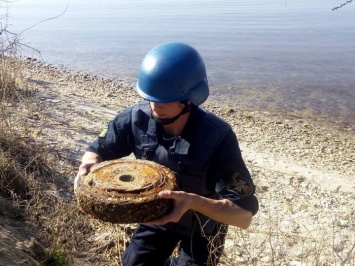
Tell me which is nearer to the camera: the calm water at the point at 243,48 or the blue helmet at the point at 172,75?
the blue helmet at the point at 172,75

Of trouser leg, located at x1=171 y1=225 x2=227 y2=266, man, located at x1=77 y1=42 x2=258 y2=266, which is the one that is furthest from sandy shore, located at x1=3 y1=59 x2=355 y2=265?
man, located at x1=77 y1=42 x2=258 y2=266

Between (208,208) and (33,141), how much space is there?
339 cm

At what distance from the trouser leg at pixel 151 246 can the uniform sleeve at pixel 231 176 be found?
69cm

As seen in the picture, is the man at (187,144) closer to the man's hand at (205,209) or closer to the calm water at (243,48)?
the man's hand at (205,209)

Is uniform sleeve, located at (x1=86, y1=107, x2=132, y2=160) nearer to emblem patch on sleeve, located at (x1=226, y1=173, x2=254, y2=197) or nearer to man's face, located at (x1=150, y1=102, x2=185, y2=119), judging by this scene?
man's face, located at (x1=150, y1=102, x2=185, y2=119)

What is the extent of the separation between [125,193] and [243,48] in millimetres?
15864

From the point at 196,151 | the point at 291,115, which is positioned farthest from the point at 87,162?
the point at 291,115

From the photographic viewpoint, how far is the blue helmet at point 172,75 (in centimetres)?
328

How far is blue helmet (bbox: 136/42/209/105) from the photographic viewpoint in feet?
10.7

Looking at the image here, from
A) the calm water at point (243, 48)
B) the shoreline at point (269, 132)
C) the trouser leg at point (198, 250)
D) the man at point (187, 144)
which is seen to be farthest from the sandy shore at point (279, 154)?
the calm water at point (243, 48)

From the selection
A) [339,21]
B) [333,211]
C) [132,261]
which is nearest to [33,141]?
[132,261]

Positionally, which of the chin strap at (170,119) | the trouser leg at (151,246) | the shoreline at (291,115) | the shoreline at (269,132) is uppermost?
the chin strap at (170,119)

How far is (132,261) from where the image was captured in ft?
12.2

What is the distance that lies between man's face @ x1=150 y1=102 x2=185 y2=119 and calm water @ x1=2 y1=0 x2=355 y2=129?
21.6ft
